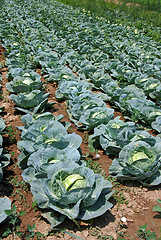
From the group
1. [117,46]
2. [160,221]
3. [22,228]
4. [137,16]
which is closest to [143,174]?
[160,221]

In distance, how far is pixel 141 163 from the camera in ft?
9.68

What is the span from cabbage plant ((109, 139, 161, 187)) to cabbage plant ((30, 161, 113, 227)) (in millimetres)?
550

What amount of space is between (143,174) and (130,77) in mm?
3911

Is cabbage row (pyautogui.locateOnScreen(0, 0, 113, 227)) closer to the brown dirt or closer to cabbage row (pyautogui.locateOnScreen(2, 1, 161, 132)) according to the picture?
the brown dirt

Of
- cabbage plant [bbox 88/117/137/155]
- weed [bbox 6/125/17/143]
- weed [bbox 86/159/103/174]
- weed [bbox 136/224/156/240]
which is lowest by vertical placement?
weed [bbox 6/125/17/143]

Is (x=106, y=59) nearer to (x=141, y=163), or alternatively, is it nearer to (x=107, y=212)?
(x=141, y=163)

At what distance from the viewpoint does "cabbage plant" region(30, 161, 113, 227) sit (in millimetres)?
2402

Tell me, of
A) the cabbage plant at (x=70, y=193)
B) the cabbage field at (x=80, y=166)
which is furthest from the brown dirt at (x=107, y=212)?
the cabbage plant at (x=70, y=193)

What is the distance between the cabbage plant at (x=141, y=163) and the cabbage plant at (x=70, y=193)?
1.80 ft

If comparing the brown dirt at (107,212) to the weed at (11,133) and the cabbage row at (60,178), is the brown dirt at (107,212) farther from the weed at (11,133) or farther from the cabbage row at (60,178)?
the weed at (11,133)

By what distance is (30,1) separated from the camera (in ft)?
64.9

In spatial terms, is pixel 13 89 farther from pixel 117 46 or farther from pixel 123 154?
pixel 117 46

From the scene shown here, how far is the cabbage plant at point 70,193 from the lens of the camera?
7.88 feet

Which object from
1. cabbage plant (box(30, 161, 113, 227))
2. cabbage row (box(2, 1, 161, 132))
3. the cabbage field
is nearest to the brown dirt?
the cabbage field
